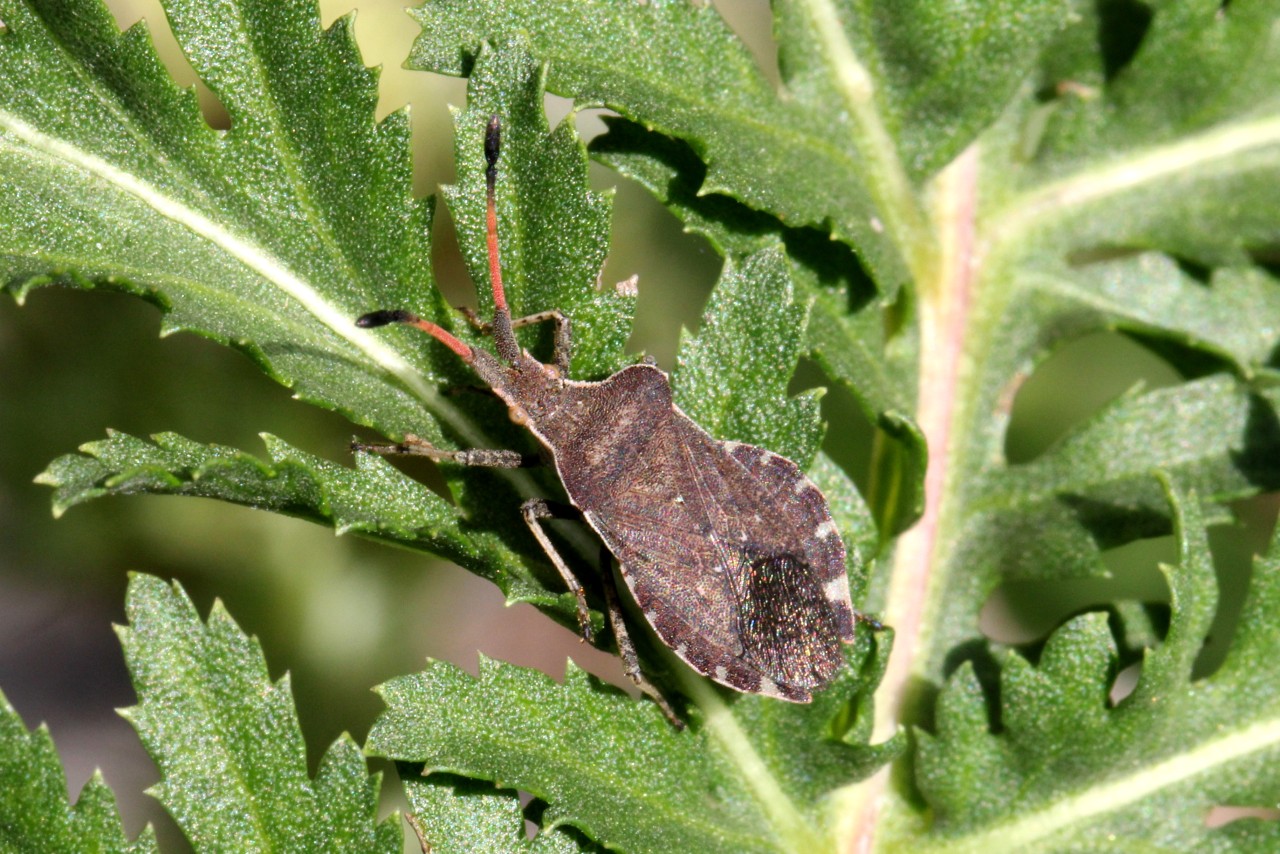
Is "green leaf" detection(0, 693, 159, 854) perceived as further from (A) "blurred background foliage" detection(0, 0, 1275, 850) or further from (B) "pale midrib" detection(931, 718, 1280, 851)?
(B) "pale midrib" detection(931, 718, 1280, 851)

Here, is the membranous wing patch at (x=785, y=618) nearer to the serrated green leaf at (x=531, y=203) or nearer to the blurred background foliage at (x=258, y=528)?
the serrated green leaf at (x=531, y=203)

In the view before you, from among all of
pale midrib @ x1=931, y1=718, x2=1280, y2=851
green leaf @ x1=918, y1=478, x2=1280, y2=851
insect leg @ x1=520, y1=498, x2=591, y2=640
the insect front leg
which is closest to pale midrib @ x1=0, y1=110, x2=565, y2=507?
the insect front leg

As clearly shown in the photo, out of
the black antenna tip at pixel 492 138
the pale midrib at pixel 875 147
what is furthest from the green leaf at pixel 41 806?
the pale midrib at pixel 875 147

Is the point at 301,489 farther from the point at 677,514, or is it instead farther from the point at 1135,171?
the point at 1135,171

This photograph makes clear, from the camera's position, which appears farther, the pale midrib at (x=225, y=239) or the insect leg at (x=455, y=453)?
the insect leg at (x=455, y=453)

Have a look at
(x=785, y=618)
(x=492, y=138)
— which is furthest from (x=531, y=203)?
(x=785, y=618)

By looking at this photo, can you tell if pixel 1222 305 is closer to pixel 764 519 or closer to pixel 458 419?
pixel 764 519
